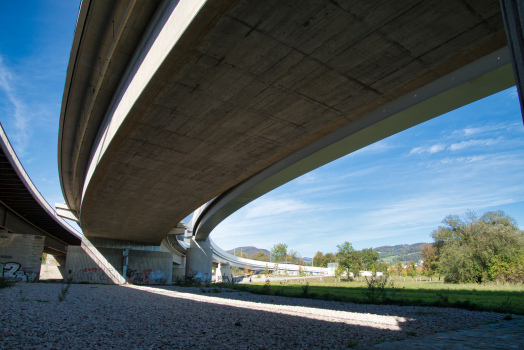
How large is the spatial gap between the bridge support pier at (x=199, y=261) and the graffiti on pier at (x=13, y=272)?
1519 cm

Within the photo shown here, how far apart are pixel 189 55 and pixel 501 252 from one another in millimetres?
30702

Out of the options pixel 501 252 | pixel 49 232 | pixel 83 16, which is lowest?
pixel 501 252

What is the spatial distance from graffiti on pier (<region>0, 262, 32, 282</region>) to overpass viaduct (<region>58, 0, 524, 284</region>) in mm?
20751

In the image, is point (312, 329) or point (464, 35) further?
point (464, 35)

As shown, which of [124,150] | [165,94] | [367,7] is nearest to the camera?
[367,7]

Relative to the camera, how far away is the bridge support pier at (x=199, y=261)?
34969mm

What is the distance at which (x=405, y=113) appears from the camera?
36.0 ft

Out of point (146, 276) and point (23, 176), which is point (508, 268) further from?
point (23, 176)

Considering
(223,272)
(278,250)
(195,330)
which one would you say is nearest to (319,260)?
(278,250)

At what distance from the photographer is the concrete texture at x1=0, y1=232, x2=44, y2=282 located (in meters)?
29.0

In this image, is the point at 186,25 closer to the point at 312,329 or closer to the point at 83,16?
the point at 83,16

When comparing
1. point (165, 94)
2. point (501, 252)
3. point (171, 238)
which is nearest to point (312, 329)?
point (165, 94)

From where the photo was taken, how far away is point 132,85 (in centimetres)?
991

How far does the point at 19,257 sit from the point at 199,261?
1692 centimetres
